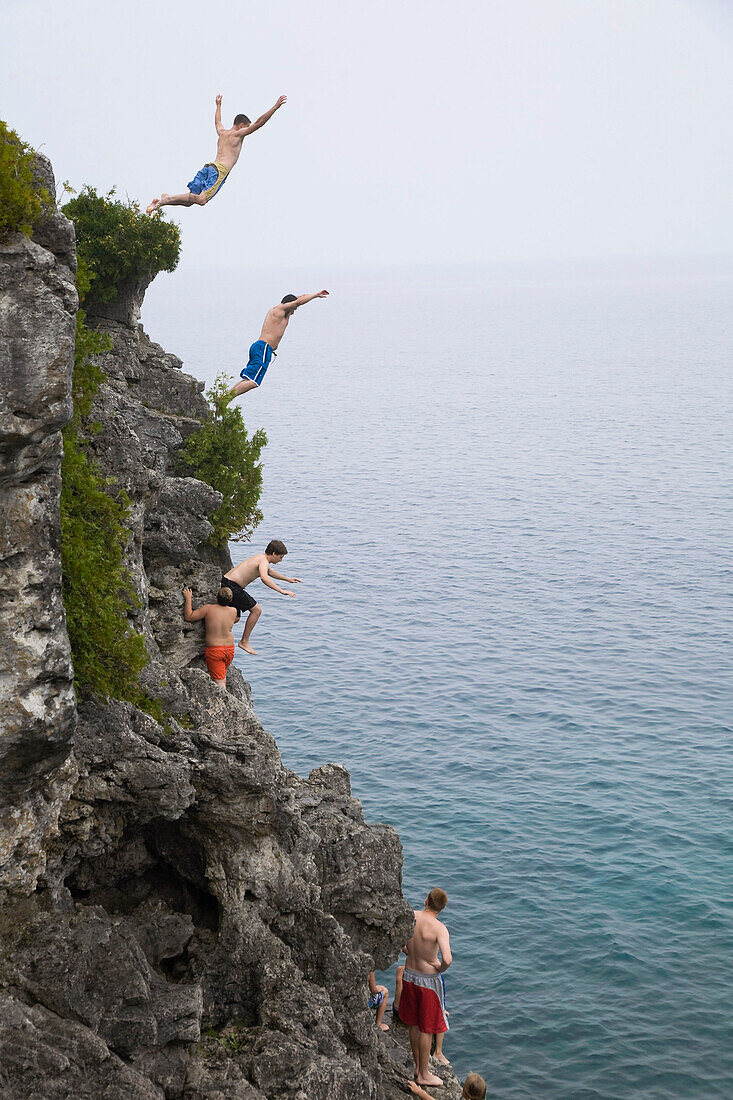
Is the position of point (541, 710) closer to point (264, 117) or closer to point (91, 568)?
point (264, 117)

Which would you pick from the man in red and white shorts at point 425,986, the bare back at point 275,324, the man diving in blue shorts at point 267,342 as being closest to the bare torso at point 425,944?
the man in red and white shorts at point 425,986

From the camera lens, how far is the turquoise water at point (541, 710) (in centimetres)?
2481

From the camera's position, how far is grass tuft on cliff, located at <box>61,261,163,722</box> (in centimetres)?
1260

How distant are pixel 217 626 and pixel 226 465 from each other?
10.8ft

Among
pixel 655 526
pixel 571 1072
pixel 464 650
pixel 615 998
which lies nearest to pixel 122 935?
pixel 571 1072

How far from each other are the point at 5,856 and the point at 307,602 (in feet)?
153

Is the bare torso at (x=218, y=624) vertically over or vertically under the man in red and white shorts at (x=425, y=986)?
over

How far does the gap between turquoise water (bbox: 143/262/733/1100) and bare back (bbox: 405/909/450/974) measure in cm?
613

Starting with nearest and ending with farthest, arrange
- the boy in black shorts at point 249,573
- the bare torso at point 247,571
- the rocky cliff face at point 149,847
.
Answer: the rocky cliff face at point 149,847 → the boy in black shorts at point 249,573 → the bare torso at point 247,571

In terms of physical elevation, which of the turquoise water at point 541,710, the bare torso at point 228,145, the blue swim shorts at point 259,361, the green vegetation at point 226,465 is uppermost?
the bare torso at point 228,145

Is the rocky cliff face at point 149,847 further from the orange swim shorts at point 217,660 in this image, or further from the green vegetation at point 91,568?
the green vegetation at point 91,568

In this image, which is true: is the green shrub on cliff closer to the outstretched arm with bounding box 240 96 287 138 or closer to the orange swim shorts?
the outstretched arm with bounding box 240 96 287 138

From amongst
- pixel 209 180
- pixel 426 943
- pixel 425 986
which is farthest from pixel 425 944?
pixel 209 180

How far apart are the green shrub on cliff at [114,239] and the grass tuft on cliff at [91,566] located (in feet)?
13.9
